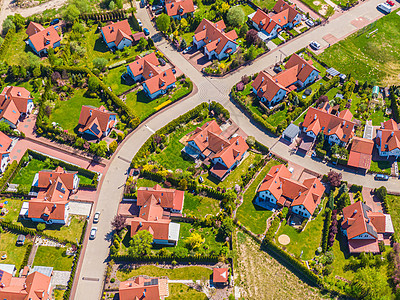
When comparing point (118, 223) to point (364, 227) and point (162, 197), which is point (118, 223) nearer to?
point (162, 197)

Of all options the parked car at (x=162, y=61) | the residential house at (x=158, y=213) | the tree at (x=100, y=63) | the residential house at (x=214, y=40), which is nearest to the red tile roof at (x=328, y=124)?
the residential house at (x=214, y=40)

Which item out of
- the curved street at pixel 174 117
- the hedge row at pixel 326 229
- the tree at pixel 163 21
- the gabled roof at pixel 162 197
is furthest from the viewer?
the tree at pixel 163 21

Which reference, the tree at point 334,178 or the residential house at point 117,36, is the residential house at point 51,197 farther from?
the tree at point 334,178

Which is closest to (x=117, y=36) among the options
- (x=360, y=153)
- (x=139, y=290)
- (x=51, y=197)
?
(x=51, y=197)

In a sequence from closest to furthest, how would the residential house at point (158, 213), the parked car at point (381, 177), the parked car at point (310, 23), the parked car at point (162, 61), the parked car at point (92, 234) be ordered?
the residential house at point (158, 213) < the parked car at point (92, 234) < the parked car at point (381, 177) < the parked car at point (162, 61) < the parked car at point (310, 23)

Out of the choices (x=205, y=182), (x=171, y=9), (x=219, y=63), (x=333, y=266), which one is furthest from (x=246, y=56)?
(x=333, y=266)

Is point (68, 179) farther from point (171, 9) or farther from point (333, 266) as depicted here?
point (171, 9)

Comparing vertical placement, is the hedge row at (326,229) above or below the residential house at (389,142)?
below

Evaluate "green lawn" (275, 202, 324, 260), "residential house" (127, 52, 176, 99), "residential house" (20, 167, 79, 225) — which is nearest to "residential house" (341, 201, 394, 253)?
"green lawn" (275, 202, 324, 260)
